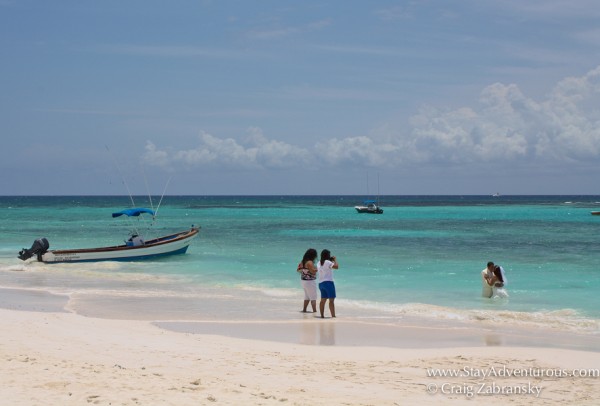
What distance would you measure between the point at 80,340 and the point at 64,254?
1645cm

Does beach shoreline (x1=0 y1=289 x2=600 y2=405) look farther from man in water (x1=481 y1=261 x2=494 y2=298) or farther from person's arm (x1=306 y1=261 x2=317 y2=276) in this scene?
man in water (x1=481 y1=261 x2=494 y2=298)

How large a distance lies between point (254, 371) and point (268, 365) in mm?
484

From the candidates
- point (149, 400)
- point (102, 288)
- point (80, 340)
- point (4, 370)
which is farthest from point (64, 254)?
point (149, 400)

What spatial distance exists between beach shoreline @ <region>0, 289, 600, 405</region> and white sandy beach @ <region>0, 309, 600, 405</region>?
0.01 metres

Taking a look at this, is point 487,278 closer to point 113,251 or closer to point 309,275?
point 309,275

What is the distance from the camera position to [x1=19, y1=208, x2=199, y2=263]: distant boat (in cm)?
2598

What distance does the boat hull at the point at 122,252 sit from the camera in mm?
26234

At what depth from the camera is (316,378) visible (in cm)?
858

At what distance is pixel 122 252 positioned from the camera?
26922mm

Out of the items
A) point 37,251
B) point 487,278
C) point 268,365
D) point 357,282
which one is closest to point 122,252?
point 37,251

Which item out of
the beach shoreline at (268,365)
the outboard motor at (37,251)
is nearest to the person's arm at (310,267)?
the beach shoreline at (268,365)

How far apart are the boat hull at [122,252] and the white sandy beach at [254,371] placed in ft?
48.3

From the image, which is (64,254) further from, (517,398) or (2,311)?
(517,398)

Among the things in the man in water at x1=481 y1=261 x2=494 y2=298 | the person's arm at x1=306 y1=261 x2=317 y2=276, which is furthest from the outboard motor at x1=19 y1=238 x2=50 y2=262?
the man in water at x1=481 y1=261 x2=494 y2=298
